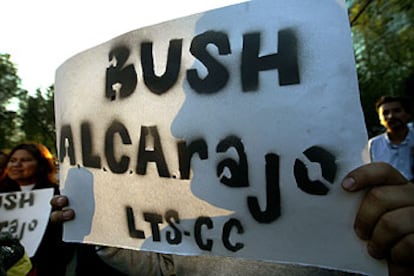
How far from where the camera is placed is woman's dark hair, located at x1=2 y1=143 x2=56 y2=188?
258 centimetres

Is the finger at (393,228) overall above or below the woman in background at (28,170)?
below

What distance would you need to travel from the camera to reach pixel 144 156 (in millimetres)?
1148

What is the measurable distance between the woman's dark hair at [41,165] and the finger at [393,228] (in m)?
2.15

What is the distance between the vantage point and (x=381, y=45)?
10336 millimetres

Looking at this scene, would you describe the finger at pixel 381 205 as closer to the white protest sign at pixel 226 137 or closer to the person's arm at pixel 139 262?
the white protest sign at pixel 226 137

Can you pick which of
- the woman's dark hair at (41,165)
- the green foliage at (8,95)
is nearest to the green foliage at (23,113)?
the green foliage at (8,95)

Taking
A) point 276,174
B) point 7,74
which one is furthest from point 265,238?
point 7,74

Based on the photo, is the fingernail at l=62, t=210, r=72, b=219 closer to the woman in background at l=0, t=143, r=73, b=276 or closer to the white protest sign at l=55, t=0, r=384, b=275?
the white protest sign at l=55, t=0, r=384, b=275

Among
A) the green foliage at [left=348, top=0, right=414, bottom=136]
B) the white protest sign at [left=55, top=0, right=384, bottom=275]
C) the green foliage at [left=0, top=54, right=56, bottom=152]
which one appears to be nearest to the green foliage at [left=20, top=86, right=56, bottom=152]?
the green foliage at [left=0, top=54, right=56, bottom=152]

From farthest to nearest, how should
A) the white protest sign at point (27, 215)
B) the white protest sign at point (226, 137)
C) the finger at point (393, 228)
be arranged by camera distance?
the white protest sign at point (27, 215) < the white protest sign at point (226, 137) < the finger at point (393, 228)

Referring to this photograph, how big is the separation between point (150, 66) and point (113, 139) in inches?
9.3

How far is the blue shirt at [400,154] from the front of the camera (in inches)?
132

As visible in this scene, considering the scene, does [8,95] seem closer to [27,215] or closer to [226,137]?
[27,215]

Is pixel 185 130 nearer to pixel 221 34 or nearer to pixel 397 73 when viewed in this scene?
pixel 221 34
